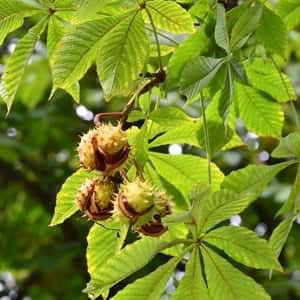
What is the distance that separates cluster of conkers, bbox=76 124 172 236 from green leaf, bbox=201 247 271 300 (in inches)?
3.3

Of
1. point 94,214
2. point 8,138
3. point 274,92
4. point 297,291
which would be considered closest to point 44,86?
point 8,138

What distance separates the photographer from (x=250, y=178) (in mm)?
1334

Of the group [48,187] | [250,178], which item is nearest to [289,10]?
[250,178]

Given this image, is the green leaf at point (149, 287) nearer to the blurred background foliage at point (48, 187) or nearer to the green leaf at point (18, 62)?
the green leaf at point (18, 62)

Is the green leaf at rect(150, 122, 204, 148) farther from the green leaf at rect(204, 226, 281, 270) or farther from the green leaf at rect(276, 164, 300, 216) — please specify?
the green leaf at rect(204, 226, 281, 270)

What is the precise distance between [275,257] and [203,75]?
0.28 meters

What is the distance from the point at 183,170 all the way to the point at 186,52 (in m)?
0.22

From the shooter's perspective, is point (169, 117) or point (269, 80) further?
point (269, 80)

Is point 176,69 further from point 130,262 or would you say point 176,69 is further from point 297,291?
point 297,291

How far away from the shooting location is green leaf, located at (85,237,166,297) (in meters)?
1.13

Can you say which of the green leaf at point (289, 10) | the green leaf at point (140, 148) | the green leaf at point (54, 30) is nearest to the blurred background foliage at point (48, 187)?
the green leaf at point (289, 10)

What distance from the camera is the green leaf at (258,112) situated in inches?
63.3

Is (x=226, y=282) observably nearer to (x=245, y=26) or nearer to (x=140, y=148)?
(x=140, y=148)

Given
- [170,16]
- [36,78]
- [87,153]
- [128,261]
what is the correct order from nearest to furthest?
[128,261]
[87,153]
[170,16]
[36,78]
